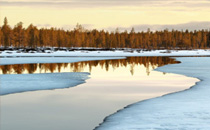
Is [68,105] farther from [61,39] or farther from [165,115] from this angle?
[61,39]

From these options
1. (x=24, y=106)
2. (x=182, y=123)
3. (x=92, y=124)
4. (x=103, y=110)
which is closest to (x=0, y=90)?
(x=24, y=106)

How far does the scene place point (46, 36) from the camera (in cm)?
16662

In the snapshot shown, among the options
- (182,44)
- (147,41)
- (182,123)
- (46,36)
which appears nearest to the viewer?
(182,123)

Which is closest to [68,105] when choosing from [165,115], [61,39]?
[165,115]

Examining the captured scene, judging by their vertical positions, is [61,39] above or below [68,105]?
above

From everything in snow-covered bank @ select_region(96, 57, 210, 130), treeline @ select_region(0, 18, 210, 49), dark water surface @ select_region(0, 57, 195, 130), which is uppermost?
treeline @ select_region(0, 18, 210, 49)

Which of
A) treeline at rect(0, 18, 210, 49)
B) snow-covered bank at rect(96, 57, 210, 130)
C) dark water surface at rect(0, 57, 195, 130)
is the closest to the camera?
snow-covered bank at rect(96, 57, 210, 130)

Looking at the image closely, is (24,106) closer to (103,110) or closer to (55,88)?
(103,110)

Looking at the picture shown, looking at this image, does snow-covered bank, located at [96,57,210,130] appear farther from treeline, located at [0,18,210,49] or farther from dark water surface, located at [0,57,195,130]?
treeline, located at [0,18,210,49]

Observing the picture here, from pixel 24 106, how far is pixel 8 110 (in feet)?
2.57

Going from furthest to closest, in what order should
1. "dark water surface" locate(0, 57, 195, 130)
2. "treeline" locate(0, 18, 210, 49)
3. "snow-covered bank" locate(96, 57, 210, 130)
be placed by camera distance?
1. "treeline" locate(0, 18, 210, 49)
2. "dark water surface" locate(0, 57, 195, 130)
3. "snow-covered bank" locate(96, 57, 210, 130)

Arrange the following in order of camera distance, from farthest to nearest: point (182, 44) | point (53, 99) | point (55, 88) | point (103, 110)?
point (182, 44) < point (55, 88) < point (53, 99) < point (103, 110)

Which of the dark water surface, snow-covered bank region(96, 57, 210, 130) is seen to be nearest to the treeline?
the dark water surface

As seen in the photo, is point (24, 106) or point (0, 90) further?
point (0, 90)
